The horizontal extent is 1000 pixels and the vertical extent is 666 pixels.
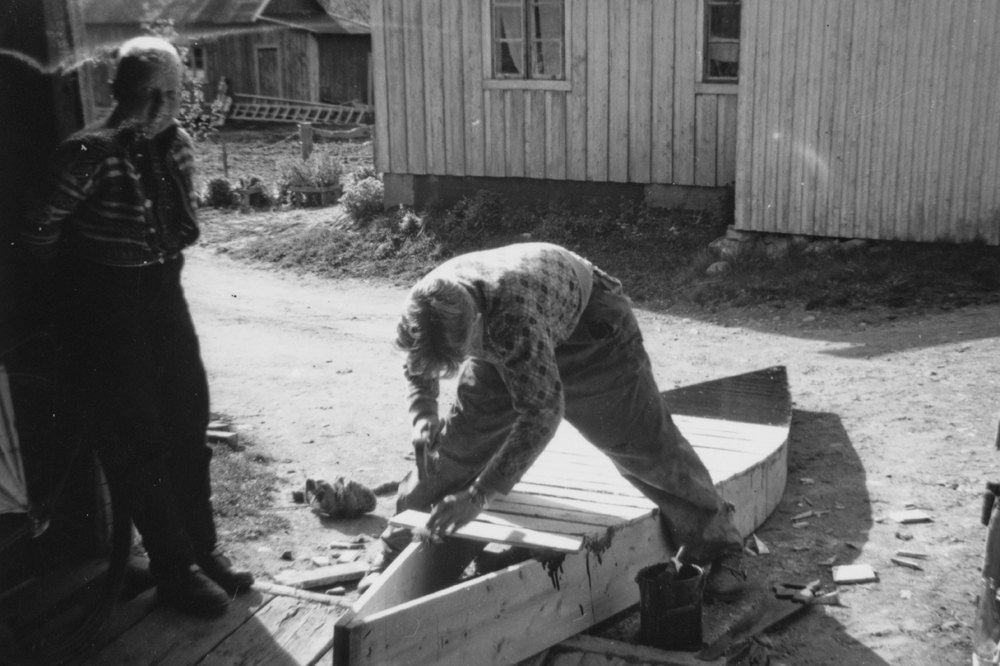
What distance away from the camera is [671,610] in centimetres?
421

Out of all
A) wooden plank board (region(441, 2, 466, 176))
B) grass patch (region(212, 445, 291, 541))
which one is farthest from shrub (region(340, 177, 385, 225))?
grass patch (region(212, 445, 291, 541))

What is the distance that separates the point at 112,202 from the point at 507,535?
6.34ft

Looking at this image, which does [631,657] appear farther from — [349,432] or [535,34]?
[535,34]

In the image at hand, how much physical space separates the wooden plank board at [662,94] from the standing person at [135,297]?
9606 mm

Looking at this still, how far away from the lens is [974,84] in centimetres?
1037

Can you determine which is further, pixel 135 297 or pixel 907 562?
pixel 907 562

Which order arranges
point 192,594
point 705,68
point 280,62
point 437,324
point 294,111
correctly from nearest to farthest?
1. point 437,324
2. point 192,594
3. point 705,68
4. point 294,111
5. point 280,62

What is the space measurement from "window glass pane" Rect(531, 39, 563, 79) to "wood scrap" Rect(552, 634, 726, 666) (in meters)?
10.2

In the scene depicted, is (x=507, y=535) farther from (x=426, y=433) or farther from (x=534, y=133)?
(x=534, y=133)

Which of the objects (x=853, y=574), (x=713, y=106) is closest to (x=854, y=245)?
(x=713, y=106)

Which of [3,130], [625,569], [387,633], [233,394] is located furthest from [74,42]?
[233,394]

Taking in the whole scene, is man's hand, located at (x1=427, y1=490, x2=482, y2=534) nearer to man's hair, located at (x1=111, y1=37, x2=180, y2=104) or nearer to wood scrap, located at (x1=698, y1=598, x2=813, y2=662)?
wood scrap, located at (x1=698, y1=598, x2=813, y2=662)

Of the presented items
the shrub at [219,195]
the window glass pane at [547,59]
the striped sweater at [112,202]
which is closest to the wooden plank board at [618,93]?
the window glass pane at [547,59]

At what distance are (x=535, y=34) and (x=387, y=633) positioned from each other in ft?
36.5
